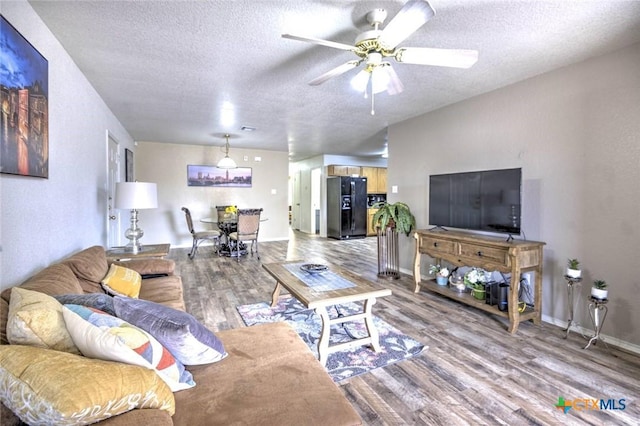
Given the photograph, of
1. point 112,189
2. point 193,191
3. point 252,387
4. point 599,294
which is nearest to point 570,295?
point 599,294

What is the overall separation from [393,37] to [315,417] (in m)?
1.94

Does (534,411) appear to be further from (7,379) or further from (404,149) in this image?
(404,149)

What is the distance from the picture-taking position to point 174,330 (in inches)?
45.3

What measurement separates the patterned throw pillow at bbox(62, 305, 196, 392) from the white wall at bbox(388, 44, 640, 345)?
127 inches

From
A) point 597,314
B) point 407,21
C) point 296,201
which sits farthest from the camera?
point 296,201

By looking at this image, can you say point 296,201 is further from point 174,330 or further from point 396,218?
point 174,330

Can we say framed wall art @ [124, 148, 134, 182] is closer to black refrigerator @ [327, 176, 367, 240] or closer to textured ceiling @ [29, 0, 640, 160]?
textured ceiling @ [29, 0, 640, 160]

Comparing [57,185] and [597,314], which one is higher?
[57,185]

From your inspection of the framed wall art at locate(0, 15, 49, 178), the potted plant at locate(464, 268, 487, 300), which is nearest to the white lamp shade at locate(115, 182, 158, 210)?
the framed wall art at locate(0, 15, 49, 178)

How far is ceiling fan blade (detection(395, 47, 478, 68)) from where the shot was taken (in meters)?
1.88

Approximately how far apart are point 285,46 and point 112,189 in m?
3.25

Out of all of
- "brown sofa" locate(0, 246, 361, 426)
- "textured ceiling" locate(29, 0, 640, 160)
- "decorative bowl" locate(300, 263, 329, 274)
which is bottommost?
"brown sofa" locate(0, 246, 361, 426)

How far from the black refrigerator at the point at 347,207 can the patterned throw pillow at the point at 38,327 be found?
23.8 feet

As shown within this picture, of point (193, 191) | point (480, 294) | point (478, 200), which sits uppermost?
point (193, 191)
